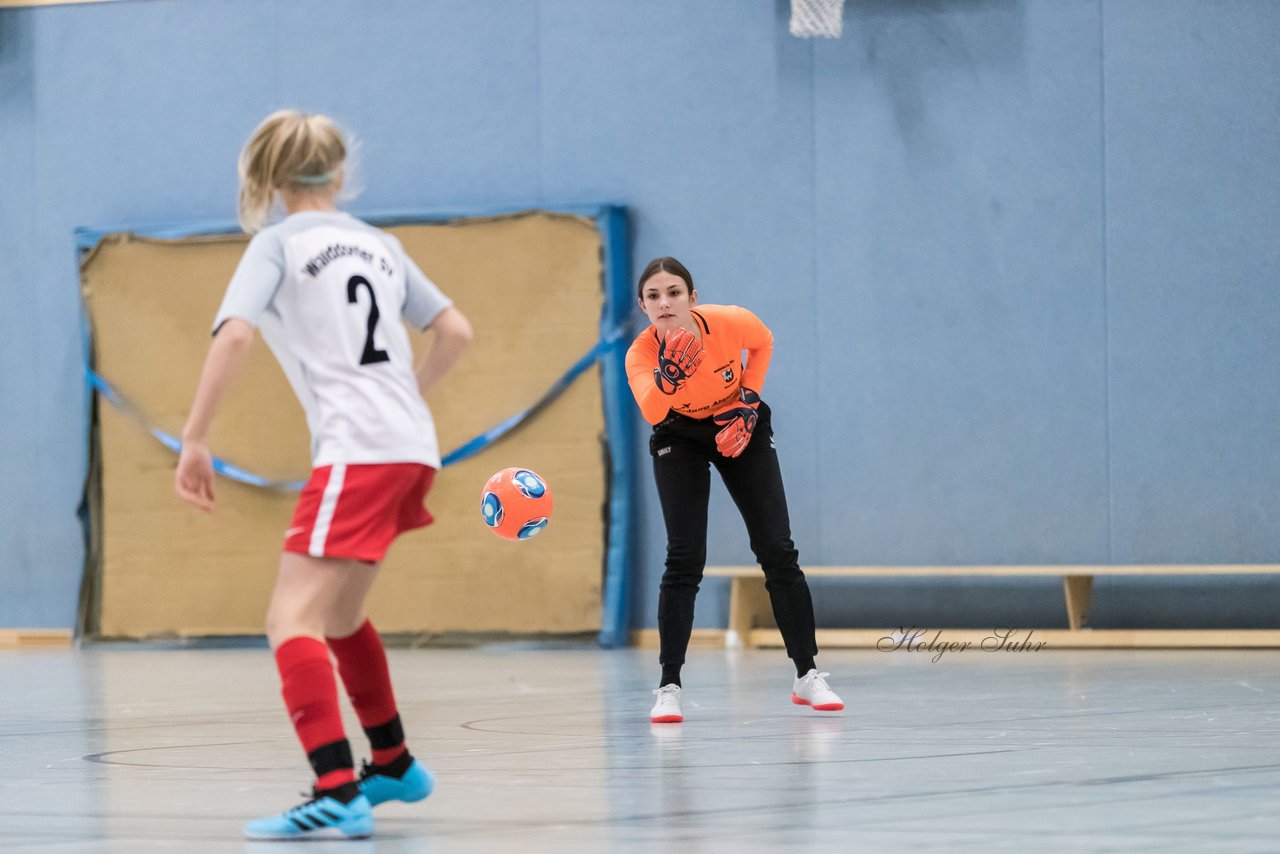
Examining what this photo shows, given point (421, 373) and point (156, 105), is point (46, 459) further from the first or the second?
point (421, 373)

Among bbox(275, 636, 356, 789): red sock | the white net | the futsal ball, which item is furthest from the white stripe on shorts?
the white net

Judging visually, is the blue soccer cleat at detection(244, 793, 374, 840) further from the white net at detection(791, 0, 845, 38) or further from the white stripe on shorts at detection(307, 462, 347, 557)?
the white net at detection(791, 0, 845, 38)

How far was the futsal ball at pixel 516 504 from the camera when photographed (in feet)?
29.3

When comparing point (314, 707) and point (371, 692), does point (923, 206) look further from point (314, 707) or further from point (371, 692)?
point (314, 707)

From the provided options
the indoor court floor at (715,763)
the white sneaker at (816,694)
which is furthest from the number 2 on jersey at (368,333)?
the white sneaker at (816,694)

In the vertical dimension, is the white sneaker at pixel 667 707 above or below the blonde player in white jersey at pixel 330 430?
below

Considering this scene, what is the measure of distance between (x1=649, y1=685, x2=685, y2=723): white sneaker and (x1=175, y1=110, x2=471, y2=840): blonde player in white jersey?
2.38 metres

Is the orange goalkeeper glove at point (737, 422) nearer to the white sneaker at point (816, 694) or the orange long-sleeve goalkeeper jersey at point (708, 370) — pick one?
the orange long-sleeve goalkeeper jersey at point (708, 370)

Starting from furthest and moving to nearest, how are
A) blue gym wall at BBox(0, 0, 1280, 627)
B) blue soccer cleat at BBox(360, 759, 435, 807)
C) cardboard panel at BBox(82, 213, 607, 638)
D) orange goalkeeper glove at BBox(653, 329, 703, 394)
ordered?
cardboard panel at BBox(82, 213, 607, 638) < blue gym wall at BBox(0, 0, 1280, 627) < orange goalkeeper glove at BBox(653, 329, 703, 394) < blue soccer cleat at BBox(360, 759, 435, 807)

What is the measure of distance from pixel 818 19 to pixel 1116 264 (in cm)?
253

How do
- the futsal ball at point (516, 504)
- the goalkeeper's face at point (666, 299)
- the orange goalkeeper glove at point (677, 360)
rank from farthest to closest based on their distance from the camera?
the futsal ball at point (516, 504), the orange goalkeeper glove at point (677, 360), the goalkeeper's face at point (666, 299)

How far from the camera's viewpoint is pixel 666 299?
654 centimetres

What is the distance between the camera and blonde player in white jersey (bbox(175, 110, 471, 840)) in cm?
392

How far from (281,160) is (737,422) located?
283cm
